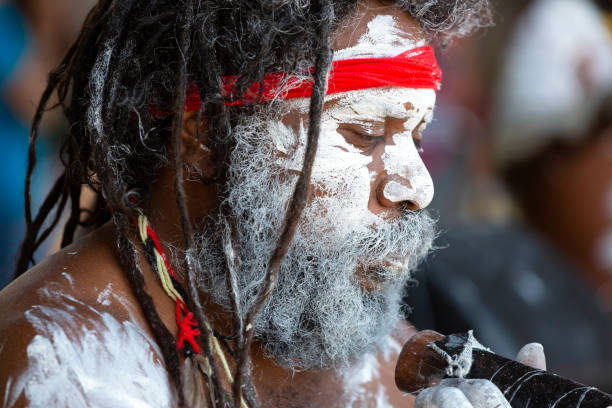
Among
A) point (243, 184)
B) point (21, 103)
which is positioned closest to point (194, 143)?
point (243, 184)

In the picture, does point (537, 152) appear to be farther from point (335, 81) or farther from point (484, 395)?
point (484, 395)

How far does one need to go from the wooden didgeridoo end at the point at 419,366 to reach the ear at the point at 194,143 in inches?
31.2

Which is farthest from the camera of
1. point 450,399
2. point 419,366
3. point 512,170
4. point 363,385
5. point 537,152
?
point 512,170

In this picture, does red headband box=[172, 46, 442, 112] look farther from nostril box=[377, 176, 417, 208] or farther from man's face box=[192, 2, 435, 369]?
nostril box=[377, 176, 417, 208]

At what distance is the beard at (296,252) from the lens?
217 cm

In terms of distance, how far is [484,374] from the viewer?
1958 millimetres

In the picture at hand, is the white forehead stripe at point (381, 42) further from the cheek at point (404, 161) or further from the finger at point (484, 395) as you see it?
the finger at point (484, 395)

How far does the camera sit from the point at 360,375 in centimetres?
255

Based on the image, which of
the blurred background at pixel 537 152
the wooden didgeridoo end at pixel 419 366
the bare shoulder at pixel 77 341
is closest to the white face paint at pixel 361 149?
the wooden didgeridoo end at pixel 419 366

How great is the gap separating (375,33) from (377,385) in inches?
45.6

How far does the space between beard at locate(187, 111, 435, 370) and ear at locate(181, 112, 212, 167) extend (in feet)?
0.29

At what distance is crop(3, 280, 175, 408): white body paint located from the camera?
5.67ft

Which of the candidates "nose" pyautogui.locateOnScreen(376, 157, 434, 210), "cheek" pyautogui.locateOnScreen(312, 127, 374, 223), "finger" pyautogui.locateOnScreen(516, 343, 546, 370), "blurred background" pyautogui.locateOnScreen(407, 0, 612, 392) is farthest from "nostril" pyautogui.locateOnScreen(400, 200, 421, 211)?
"blurred background" pyautogui.locateOnScreen(407, 0, 612, 392)

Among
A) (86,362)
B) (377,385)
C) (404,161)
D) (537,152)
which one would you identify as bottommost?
(377,385)
